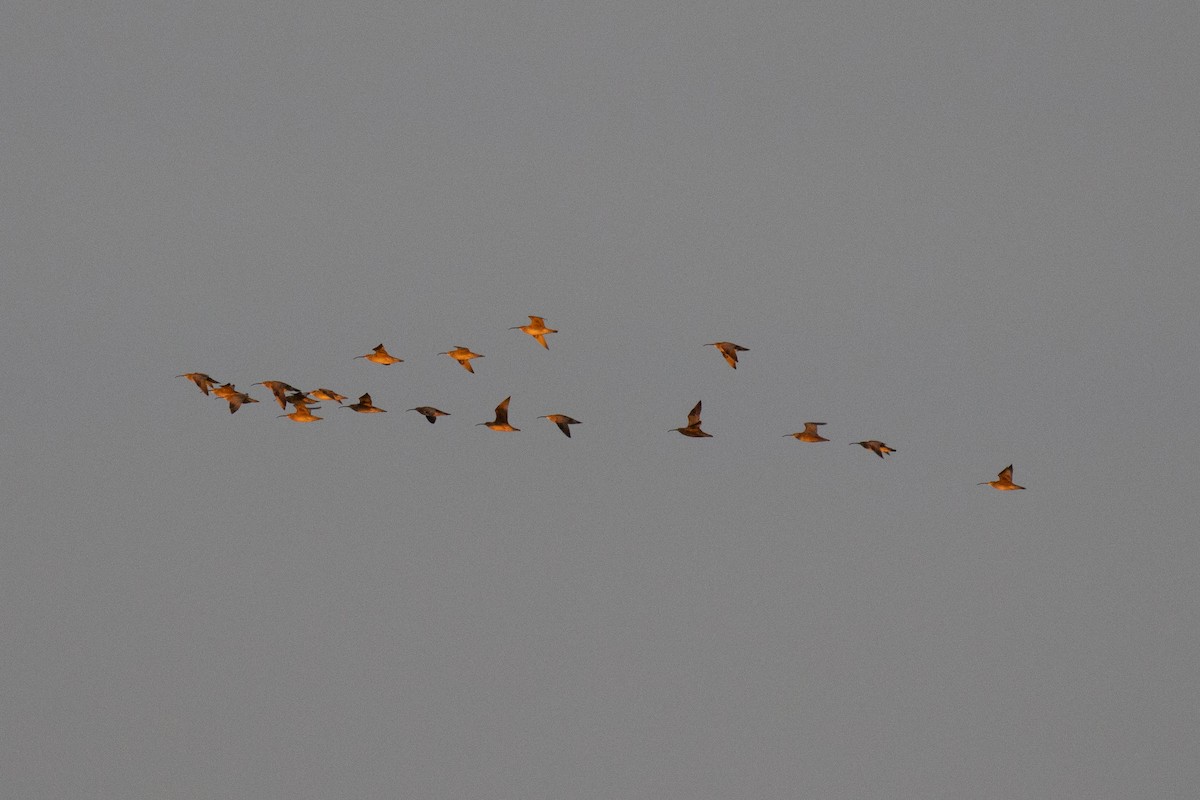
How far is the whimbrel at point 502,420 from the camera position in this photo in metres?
85.6

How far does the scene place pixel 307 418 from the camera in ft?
295

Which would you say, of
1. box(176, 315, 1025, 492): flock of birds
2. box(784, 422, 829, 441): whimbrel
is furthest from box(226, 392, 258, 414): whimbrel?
box(784, 422, 829, 441): whimbrel

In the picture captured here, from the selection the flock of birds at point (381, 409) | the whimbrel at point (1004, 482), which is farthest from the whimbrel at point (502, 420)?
the whimbrel at point (1004, 482)

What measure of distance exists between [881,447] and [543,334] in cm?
1745

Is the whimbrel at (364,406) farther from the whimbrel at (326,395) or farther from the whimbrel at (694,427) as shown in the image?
the whimbrel at (694,427)

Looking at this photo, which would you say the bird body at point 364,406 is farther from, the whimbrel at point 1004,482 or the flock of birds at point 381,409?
the whimbrel at point 1004,482

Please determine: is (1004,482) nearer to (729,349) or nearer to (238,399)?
(729,349)

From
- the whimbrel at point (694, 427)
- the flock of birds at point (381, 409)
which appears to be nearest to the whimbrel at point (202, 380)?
the flock of birds at point (381, 409)

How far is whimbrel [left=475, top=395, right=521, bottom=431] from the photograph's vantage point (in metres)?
85.6

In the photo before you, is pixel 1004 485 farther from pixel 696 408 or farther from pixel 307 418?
pixel 307 418

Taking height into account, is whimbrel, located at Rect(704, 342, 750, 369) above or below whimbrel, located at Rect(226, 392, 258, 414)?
above

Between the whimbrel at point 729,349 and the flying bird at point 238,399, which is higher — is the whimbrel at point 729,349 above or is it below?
above

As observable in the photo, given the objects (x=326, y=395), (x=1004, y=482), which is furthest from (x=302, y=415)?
(x=1004, y=482)

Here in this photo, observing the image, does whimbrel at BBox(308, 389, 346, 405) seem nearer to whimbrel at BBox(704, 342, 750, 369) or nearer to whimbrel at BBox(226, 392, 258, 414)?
whimbrel at BBox(226, 392, 258, 414)
